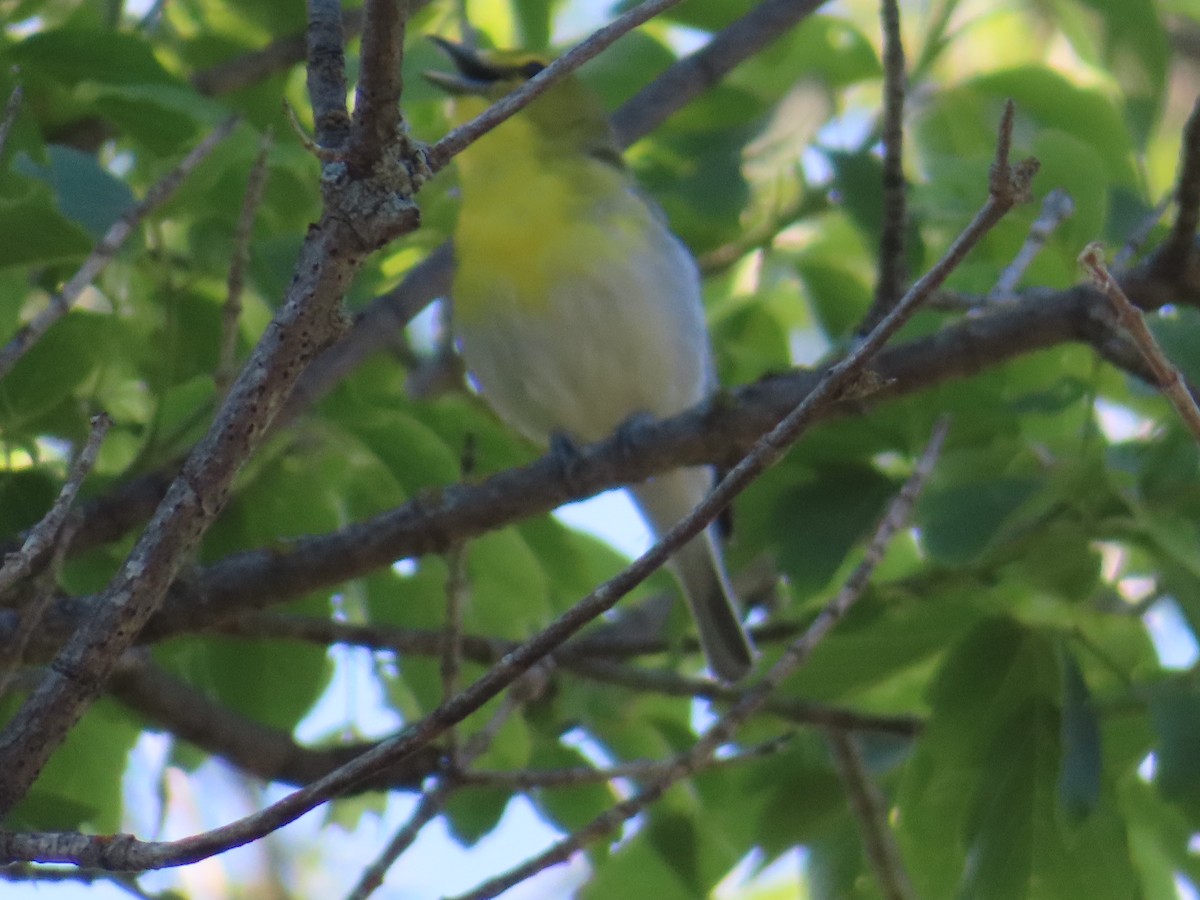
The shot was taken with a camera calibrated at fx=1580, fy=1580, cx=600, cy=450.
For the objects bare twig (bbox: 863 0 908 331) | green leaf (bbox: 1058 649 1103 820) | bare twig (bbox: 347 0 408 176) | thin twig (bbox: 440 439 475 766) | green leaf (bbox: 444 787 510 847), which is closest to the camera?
bare twig (bbox: 347 0 408 176)

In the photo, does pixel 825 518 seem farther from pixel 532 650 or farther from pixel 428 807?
pixel 532 650

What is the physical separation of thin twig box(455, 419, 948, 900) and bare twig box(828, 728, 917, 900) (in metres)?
0.64

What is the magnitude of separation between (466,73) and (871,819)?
283 centimetres

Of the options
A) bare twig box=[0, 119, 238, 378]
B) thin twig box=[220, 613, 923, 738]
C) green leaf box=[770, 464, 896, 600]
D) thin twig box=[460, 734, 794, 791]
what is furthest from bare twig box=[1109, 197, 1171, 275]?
bare twig box=[0, 119, 238, 378]

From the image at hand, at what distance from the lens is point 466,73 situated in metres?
5.14

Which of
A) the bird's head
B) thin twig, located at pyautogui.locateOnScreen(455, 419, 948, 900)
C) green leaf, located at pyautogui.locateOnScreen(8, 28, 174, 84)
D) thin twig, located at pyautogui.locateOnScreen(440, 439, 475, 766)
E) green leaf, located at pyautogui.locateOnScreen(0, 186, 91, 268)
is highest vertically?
the bird's head

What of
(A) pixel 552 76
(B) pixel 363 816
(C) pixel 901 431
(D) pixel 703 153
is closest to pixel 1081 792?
(C) pixel 901 431

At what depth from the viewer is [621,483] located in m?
3.37

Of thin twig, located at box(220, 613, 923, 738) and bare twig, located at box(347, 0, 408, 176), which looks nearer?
bare twig, located at box(347, 0, 408, 176)

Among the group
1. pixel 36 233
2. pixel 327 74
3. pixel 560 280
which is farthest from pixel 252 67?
pixel 327 74

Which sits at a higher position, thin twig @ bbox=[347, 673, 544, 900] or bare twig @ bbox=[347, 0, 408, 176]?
bare twig @ bbox=[347, 0, 408, 176]

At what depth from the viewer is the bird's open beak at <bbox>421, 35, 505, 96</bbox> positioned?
15.8ft

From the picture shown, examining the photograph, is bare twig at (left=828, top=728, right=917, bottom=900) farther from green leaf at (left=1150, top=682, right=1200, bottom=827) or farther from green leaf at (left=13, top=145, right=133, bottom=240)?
green leaf at (left=13, top=145, right=133, bottom=240)

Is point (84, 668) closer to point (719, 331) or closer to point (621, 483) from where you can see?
point (621, 483)
